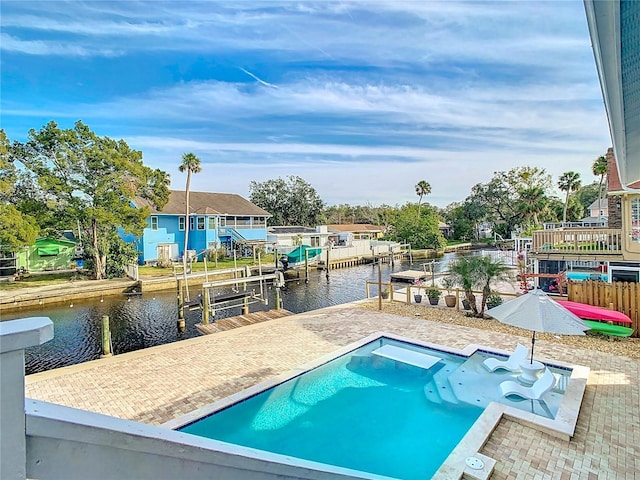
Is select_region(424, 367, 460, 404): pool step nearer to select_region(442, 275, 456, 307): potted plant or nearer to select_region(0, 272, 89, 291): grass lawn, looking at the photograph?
select_region(442, 275, 456, 307): potted plant

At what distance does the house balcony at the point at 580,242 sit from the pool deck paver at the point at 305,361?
721 cm

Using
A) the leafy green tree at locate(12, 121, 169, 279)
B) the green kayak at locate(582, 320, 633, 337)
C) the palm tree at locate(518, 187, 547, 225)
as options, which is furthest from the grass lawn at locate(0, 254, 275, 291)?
the palm tree at locate(518, 187, 547, 225)

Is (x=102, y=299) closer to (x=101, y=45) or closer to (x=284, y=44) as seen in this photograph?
(x=101, y=45)

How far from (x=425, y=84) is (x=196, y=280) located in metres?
18.6

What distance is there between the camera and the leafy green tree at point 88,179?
72.8ft

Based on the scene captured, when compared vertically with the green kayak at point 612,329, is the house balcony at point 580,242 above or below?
above

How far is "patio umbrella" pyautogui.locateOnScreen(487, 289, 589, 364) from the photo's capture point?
6.33 metres

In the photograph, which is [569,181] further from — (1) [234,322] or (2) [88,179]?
(2) [88,179]

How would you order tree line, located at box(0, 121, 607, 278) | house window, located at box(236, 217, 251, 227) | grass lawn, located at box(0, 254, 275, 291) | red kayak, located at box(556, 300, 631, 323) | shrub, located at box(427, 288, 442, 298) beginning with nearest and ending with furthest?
1. red kayak, located at box(556, 300, 631, 323)
2. shrub, located at box(427, 288, 442, 298)
3. grass lawn, located at box(0, 254, 275, 291)
4. tree line, located at box(0, 121, 607, 278)
5. house window, located at box(236, 217, 251, 227)

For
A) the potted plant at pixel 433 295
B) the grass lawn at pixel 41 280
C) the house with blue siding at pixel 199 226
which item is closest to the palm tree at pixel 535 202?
the house with blue siding at pixel 199 226

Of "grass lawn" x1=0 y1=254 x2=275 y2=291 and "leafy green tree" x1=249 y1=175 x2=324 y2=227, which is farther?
"leafy green tree" x1=249 y1=175 x2=324 y2=227

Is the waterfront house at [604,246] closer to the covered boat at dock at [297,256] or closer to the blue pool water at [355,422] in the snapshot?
the blue pool water at [355,422]

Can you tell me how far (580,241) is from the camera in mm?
14586

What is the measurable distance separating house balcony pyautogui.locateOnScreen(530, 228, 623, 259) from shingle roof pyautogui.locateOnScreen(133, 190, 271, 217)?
2610 centimetres
